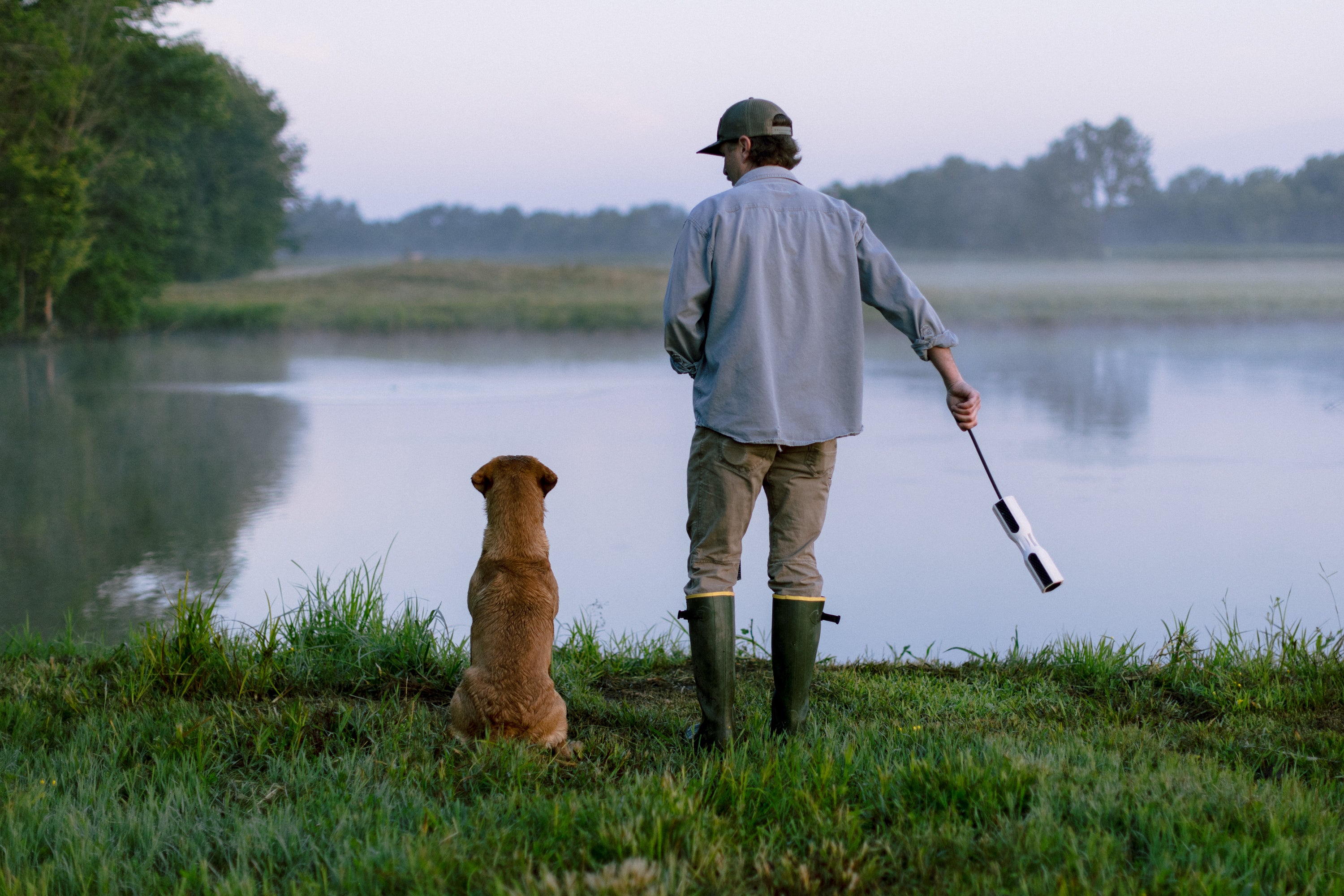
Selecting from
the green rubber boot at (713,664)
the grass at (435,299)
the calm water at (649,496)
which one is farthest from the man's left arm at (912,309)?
the grass at (435,299)

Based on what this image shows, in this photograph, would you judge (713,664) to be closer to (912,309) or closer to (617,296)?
(912,309)

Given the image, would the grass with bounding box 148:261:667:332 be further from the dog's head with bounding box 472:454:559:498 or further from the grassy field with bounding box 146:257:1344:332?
the dog's head with bounding box 472:454:559:498

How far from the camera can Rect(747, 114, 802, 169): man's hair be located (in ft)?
10.5

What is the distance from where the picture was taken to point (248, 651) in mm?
3682

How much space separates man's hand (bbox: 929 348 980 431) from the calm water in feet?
5.18

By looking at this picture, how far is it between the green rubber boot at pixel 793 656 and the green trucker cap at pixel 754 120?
143 centimetres

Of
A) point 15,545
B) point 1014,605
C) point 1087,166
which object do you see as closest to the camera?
point 1014,605

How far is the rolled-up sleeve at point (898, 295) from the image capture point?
316 centimetres

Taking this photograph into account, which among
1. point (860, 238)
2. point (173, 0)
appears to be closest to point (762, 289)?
point (860, 238)

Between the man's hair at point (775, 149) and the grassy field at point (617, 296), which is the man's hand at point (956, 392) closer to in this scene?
the man's hair at point (775, 149)

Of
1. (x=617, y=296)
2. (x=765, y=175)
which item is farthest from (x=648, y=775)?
(x=617, y=296)

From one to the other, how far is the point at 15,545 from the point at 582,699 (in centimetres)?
446

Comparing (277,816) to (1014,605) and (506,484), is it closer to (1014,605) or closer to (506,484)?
(506,484)

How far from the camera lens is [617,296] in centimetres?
3206
